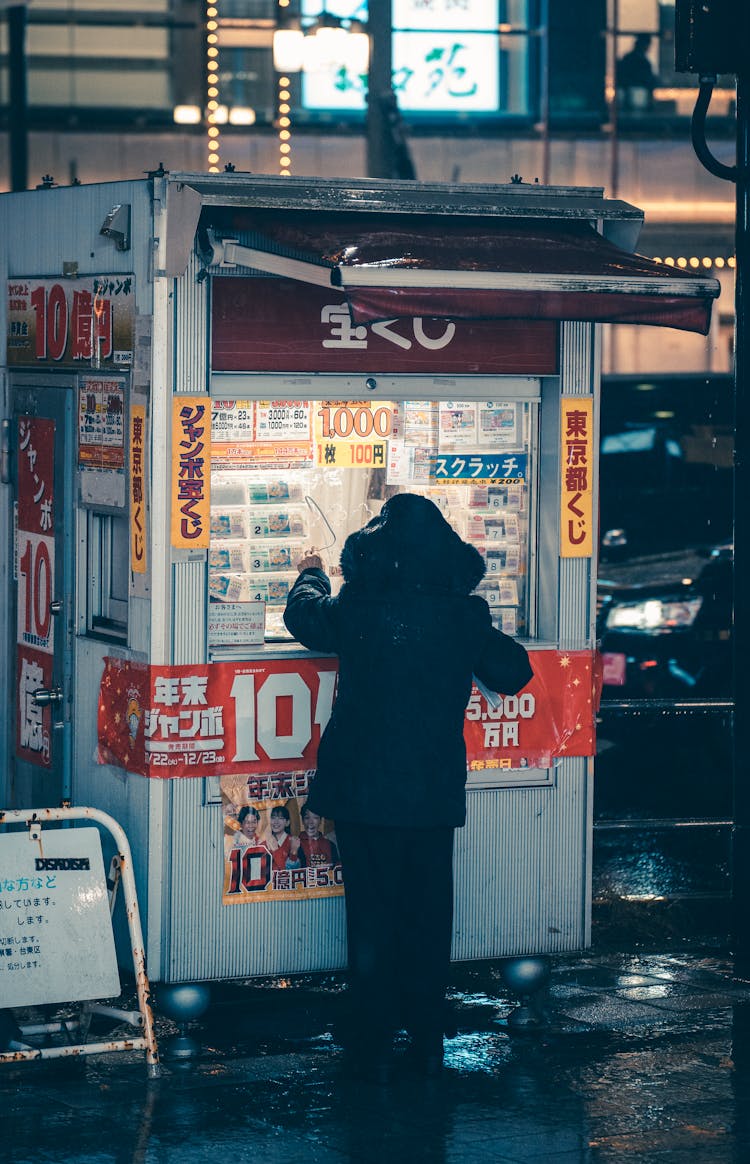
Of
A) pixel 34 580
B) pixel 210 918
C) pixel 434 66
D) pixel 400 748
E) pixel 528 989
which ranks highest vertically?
pixel 434 66

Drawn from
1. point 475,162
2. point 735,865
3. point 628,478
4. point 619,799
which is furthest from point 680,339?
point 735,865

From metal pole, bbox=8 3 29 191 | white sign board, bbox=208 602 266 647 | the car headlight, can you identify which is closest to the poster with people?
white sign board, bbox=208 602 266 647

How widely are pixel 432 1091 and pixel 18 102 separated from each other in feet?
54.6

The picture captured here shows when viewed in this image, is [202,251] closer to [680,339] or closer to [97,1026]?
[97,1026]

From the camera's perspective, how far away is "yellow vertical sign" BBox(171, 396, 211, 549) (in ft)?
22.4

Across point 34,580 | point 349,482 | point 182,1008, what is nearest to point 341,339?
point 349,482

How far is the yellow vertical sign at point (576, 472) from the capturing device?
749 cm

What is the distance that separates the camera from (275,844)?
23.3ft

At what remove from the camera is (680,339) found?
24.0 m

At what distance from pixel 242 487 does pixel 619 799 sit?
517cm

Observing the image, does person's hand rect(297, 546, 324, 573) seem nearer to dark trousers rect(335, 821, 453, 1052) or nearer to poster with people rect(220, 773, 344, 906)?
poster with people rect(220, 773, 344, 906)

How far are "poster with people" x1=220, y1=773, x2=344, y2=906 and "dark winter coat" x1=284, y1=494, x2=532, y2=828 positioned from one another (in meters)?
0.34

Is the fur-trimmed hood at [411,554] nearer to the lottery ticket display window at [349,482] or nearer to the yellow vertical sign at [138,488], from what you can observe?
the lottery ticket display window at [349,482]

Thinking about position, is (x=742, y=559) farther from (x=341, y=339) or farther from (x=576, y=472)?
(x=341, y=339)
